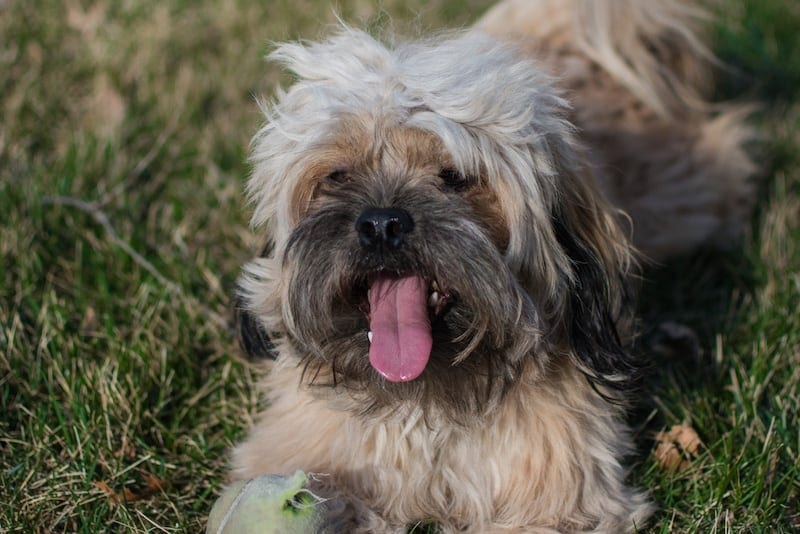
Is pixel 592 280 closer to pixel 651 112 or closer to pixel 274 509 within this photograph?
pixel 274 509

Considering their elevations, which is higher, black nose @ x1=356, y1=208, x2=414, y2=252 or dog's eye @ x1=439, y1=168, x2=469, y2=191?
dog's eye @ x1=439, y1=168, x2=469, y2=191

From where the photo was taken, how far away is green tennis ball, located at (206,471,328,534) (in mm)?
1992

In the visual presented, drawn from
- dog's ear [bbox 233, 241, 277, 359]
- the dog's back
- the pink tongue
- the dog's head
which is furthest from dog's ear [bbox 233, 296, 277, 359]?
the dog's back

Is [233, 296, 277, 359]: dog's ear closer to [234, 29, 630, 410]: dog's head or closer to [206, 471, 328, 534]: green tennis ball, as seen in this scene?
[234, 29, 630, 410]: dog's head

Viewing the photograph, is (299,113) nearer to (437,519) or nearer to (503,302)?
(503,302)

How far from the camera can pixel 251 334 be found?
2.69m

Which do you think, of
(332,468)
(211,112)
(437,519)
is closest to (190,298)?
(332,468)

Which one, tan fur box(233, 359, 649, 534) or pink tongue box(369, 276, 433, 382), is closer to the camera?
pink tongue box(369, 276, 433, 382)

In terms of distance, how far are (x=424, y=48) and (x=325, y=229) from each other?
1.67ft

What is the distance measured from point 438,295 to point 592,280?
1.37ft

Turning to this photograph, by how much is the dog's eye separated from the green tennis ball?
2.24ft

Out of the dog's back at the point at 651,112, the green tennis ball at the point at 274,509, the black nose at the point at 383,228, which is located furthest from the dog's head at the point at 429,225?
the dog's back at the point at 651,112

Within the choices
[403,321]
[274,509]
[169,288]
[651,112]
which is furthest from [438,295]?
[651,112]

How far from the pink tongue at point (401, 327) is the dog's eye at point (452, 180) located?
225mm
